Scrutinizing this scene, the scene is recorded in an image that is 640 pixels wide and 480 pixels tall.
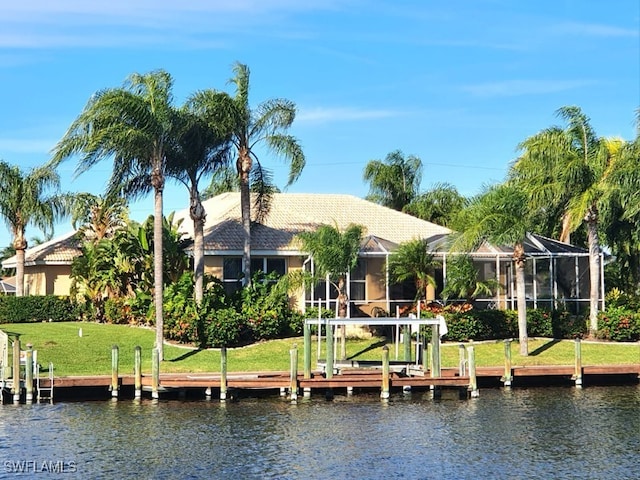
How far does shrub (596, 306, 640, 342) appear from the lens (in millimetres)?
42500

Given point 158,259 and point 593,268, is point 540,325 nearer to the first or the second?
point 593,268

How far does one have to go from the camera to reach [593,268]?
4328cm

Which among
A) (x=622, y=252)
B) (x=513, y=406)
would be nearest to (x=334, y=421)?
(x=513, y=406)

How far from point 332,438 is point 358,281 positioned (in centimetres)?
1896

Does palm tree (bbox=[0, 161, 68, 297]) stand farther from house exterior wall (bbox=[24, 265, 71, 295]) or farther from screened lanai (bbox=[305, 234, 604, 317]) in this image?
screened lanai (bbox=[305, 234, 604, 317])

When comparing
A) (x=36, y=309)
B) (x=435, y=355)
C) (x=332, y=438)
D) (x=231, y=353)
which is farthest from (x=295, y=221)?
(x=332, y=438)

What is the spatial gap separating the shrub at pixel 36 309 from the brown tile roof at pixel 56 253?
310 centimetres

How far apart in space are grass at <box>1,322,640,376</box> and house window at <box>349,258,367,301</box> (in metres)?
2.92

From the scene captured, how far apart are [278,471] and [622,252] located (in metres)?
34.3

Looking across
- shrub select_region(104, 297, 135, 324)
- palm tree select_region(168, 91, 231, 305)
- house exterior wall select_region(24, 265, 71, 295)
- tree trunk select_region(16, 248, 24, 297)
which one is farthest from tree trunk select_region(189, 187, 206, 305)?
house exterior wall select_region(24, 265, 71, 295)

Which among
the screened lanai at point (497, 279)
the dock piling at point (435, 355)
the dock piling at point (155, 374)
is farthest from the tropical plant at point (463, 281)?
the dock piling at point (155, 374)

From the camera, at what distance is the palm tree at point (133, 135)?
3631cm

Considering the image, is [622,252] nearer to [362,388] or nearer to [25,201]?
[362,388]

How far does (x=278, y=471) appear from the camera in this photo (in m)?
23.2
